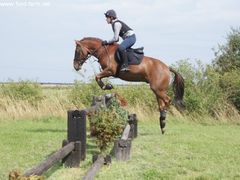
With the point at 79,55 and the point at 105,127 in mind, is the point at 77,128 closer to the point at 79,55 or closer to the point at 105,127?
the point at 105,127

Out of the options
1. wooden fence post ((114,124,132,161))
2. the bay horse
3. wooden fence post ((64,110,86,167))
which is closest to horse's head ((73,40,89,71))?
the bay horse

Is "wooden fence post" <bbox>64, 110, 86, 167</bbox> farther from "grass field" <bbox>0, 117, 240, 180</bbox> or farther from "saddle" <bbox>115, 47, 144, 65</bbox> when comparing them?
"saddle" <bbox>115, 47, 144, 65</bbox>

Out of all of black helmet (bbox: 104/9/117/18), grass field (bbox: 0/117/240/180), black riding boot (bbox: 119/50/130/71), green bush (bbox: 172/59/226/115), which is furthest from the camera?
green bush (bbox: 172/59/226/115)

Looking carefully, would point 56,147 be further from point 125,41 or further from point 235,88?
point 235,88

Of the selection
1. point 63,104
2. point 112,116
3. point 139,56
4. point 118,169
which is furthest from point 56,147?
point 63,104

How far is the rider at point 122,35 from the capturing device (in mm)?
11469

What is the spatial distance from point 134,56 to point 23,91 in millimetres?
9152

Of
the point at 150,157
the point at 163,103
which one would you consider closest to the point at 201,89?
the point at 163,103

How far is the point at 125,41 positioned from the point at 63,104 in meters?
7.73

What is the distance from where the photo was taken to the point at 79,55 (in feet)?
39.8

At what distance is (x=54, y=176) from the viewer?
681 centimetres

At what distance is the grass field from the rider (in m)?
2.08

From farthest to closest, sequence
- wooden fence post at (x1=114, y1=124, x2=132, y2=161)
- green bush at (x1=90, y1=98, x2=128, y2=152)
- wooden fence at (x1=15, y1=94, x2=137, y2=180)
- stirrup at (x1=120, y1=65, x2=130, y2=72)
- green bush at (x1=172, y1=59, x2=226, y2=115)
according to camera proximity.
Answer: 1. green bush at (x1=172, y1=59, x2=226, y2=115)
2. stirrup at (x1=120, y1=65, x2=130, y2=72)
3. green bush at (x1=90, y1=98, x2=128, y2=152)
4. wooden fence post at (x1=114, y1=124, x2=132, y2=161)
5. wooden fence at (x1=15, y1=94, x2=137, y2=180)

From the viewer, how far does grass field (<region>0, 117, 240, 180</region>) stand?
7.04m
